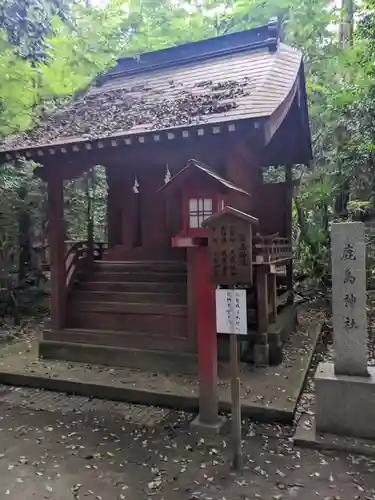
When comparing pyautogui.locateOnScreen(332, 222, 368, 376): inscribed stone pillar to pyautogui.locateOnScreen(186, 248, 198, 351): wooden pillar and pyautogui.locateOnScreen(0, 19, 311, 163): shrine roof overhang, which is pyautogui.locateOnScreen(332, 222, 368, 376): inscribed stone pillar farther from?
pyautogui.locateOnScreen(186, 248, 198, 351): wooden pillar

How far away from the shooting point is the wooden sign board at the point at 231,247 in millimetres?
3607

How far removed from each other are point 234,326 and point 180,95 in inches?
157

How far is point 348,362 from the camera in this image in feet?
13.0

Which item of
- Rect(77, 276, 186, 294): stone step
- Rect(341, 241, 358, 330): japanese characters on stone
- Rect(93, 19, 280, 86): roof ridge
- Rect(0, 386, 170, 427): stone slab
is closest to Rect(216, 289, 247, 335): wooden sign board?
Rect(341, 241, 358, 330): japanese characters on stone

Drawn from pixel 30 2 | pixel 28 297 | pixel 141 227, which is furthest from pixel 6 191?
pixel 30 2

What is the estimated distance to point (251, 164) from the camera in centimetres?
701

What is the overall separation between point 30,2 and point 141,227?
13.9ft

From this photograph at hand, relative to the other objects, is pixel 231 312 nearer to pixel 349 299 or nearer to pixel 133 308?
pixel 349 299

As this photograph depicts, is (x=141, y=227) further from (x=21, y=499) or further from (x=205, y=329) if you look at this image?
(x=21, y=499)

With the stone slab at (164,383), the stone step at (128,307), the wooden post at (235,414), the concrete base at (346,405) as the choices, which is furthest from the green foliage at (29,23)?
the concrete base at (346,405)

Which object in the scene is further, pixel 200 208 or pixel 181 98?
pixel 181 98

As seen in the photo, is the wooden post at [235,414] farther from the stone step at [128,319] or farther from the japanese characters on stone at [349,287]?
the stone step at [128,319]

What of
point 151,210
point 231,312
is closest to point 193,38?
point 151,210

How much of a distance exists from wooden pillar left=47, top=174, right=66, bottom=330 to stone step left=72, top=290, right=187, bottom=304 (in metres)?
0.32
